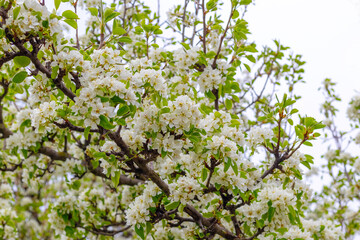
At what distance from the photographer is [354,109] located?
23.2ft

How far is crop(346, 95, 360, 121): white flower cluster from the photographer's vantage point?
696 cm

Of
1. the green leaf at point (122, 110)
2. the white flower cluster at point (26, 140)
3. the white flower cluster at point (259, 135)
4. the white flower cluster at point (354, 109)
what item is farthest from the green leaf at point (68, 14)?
the white flower cluster at point (354, 109)

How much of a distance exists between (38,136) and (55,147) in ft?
2.50

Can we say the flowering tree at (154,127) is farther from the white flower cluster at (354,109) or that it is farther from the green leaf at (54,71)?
the white flower cluster at (354,109)

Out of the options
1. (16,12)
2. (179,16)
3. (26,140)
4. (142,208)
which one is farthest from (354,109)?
(16,12)

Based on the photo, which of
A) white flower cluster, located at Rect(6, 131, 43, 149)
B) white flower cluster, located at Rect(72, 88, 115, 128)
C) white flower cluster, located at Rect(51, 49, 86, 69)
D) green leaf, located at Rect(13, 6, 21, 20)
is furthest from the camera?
white flower cluster, located at Rect(6, 131, 43, 149)

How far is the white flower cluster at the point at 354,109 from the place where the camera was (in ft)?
22.9

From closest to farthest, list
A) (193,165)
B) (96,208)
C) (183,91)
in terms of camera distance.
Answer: (193,165)
(183,91)
(96,208)

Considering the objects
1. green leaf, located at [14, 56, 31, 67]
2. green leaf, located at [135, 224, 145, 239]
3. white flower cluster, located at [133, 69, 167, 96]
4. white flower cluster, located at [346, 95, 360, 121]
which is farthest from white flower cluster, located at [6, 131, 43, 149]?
white flower cluster, located at [346, 95, 360, 121]

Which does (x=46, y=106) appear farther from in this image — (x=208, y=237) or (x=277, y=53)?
(x=277, y=53)

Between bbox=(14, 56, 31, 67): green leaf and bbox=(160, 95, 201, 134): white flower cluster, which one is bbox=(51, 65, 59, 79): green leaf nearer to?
bbox=(14, 56, 31, 67): green leaf

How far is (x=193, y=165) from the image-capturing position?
270cm

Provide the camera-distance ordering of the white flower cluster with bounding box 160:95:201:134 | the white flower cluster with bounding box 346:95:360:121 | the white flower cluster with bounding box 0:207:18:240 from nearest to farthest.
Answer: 1. the white flower cluster with bounding box 160:95:201:134
2. the white flower cluster with bounding box 0:207:18:240
3. the white flower cluster with bounding box 346:95:360:121

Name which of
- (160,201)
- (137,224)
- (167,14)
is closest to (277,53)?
(167,14)
